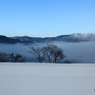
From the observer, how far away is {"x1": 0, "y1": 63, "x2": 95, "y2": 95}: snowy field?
1.40m

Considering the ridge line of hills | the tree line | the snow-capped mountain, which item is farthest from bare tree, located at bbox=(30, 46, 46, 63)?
the snow-capped mountain

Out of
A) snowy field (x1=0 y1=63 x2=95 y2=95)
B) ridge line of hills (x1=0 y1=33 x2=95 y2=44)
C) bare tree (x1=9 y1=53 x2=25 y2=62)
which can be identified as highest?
ridge line of hills (x1=0 y1=33 x2=95 y2=44)

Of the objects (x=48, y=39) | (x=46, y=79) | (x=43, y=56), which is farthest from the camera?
(x=48, y=39)

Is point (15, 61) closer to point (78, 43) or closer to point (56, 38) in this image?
point (56, 38)

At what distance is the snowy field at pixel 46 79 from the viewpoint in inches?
55.1

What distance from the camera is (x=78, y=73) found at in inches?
60.2

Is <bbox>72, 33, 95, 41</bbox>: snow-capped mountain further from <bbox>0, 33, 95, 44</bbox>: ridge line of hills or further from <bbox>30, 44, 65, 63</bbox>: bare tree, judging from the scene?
<bbox>30, 44, 65, 63</bbox>: bare tree

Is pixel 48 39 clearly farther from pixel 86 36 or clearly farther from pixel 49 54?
pixel 86 36

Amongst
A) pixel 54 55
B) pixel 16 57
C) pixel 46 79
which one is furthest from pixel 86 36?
pixel 16 57

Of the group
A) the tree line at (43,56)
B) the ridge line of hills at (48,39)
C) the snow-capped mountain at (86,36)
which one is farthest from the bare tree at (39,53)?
the snow-capped mountain at (86,36)

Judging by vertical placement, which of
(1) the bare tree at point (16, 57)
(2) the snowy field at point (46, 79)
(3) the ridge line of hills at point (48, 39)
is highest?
(3) the ridge line of hills at point (48, 39)

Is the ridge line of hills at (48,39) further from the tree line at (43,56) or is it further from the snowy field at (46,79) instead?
the snowy field at (46,79)

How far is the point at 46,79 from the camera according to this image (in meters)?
1.49

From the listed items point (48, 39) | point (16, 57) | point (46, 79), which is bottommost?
point (46, 79)
